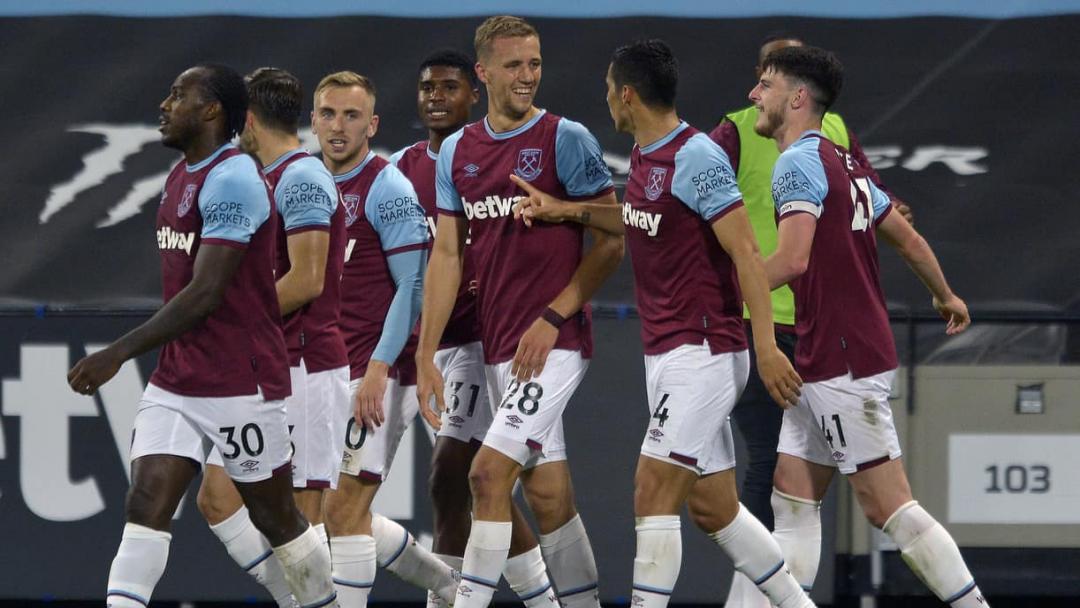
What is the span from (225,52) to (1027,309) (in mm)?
3732

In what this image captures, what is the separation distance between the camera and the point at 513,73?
20.3 feet

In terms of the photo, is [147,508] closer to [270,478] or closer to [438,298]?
[270,478]

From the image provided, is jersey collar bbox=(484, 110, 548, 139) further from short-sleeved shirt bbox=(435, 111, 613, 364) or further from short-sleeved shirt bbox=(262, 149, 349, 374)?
short-sleeved shirt bbox=(262, 149, 349, 374)

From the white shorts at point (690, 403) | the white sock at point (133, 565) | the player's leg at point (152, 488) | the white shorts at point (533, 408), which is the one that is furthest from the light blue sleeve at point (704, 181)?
the white sock at point (133, 565)

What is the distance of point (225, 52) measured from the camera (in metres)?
8.27

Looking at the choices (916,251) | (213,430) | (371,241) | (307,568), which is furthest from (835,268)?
(213,430)

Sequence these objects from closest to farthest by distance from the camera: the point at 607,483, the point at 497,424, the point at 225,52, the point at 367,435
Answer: the point at 497,424 → the point at 367,435 → the point at 607,483 → the point at 225,52

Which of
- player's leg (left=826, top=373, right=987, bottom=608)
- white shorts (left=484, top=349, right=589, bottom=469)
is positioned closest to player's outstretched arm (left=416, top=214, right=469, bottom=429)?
white shorts (left=484, top=349, right=589, bottom=469)

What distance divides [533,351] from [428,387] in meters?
0.42

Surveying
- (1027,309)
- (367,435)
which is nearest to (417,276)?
(367,435)

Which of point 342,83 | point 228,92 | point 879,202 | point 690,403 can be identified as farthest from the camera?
point 342,83

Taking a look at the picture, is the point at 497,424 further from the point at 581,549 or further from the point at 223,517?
the point at 223,517

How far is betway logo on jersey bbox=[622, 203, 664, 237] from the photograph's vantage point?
5.92 meters

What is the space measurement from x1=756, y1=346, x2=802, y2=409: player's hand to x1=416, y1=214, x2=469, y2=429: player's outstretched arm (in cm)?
113
